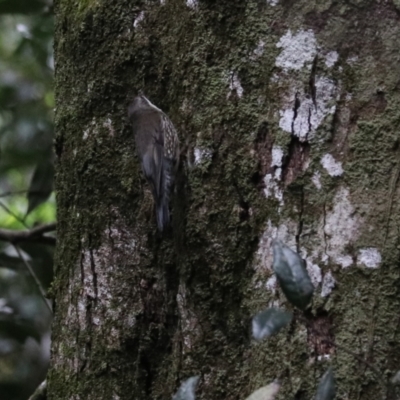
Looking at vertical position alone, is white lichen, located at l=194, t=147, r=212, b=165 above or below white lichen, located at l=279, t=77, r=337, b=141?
below

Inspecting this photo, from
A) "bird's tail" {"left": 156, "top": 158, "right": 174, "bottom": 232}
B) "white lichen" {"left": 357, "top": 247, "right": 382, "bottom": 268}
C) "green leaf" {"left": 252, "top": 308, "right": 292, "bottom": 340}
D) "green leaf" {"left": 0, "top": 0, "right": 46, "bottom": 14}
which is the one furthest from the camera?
"green leaf" {"left": 0, "top": 0, "right": 46, "bottom": 14}

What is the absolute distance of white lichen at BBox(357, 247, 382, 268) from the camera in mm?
1846

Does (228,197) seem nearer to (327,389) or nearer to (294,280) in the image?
(294,280)

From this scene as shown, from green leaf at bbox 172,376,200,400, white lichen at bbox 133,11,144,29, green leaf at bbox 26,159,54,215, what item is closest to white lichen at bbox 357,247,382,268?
green leaf at bbox 172,376,200,400

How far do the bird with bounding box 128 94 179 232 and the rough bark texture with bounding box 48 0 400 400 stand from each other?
37 millimetres

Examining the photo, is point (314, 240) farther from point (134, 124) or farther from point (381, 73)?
point (134, 124)

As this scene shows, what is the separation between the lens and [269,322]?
1.50 meters

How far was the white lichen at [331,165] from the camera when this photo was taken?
6.37ft

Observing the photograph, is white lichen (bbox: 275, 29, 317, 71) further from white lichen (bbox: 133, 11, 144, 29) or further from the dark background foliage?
the dark background foliage

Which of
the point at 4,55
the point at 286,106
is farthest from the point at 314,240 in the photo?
the point at 4,55

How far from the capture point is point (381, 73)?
1.97m

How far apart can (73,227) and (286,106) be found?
0.83 m

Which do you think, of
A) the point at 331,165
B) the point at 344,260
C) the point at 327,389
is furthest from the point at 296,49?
the point at 327,389

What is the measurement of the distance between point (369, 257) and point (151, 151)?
1041 mm
